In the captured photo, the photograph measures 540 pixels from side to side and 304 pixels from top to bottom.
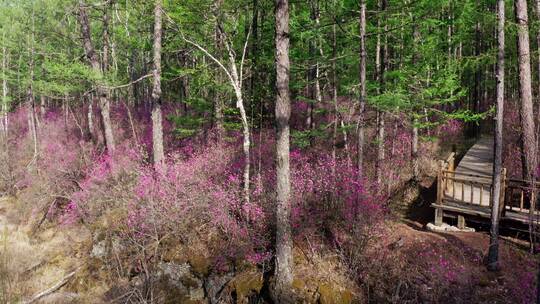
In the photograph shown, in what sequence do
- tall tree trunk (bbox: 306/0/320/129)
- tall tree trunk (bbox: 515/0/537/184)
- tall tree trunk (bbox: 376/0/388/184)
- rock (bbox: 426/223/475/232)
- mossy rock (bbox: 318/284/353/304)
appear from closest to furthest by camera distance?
mossy rock (bbox: 318/284/353/304) → rock (bbox: 426/223/475/232) → tall tree trunk (bbox: 515/0/537/184) → tall tree trunk (bbox: 376/0/388/184) → tall tree trunk (bbox: 306/0/320/129)

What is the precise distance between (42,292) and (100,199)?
12.3 ft

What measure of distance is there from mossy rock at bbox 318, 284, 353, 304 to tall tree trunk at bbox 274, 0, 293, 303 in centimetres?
72

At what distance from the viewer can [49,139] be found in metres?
20.4

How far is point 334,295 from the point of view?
7.77 m

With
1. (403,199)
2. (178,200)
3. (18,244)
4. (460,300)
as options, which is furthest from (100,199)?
(460,300)

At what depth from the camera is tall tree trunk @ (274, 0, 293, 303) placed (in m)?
7.70

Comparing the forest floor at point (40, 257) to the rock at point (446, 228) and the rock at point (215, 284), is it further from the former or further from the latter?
the rock at point (446, 228)

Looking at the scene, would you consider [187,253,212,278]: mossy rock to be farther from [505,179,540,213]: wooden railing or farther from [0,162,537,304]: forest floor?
[505,179,540,213]: wooden railing

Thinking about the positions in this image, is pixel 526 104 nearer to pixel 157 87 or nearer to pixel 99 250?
pixel 157 87

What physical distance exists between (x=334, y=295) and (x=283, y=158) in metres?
3.15

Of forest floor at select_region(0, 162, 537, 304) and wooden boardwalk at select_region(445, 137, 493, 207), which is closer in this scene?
forest floor at select_region(0, 162, 537, 304)

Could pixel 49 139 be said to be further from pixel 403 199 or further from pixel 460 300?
pixel 460 300

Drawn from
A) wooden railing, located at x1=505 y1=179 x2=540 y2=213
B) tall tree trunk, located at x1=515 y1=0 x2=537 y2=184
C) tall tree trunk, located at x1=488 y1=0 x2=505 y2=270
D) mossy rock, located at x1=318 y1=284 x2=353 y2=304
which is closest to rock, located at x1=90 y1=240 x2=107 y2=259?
mossy rock, located at x1=318 y1=284 x2=353 y2=304

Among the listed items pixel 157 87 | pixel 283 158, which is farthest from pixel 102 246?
pixel 283 158
